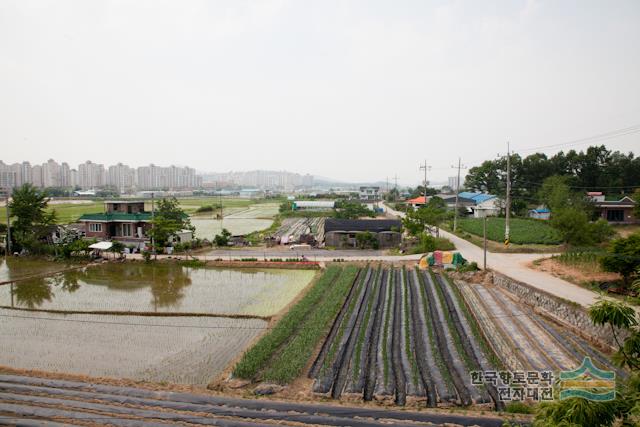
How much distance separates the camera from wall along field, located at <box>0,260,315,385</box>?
30.0ft

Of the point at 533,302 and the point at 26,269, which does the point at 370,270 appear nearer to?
the point at 533,302

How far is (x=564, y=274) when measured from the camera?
14.6 meters

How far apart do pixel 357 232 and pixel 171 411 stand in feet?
60.1

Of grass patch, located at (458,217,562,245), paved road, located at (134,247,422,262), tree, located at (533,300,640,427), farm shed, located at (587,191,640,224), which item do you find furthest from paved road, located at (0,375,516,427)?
farm shed, located at (587,191,640,224)

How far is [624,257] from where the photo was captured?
12.0 metres

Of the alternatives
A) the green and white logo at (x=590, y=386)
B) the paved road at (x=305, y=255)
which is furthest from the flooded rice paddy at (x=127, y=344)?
the paved road at (x=305, y=255)

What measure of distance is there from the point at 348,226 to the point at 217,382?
17.7m

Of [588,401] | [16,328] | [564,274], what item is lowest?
[16,328]

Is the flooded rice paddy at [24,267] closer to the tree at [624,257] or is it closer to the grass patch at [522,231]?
the tree at [624,257]

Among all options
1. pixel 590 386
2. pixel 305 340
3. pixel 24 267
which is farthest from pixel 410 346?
pixel 24 267

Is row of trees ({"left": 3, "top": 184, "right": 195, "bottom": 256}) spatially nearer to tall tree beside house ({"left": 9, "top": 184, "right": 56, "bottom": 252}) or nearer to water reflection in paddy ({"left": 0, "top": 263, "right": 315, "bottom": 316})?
tall tree beside house ({"left": 9, "top": 184, "right": 56, "bottom": 252})

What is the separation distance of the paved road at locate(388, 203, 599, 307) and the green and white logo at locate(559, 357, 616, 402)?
16.7 feet

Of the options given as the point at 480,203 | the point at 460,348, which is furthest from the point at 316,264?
the point at 480,203

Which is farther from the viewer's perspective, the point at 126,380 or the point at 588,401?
the point at 126,380
